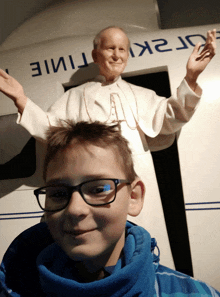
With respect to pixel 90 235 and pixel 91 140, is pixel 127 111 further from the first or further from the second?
pixel 90 235

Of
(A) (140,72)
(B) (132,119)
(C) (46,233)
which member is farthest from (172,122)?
(C) (46,233)

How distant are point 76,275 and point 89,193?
0.20 meters

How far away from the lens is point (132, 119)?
977mm

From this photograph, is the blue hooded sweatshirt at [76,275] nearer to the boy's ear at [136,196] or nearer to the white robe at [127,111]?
the boy's ear at [136,196]

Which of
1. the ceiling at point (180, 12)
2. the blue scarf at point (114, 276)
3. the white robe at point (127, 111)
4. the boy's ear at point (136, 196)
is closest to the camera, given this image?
the blue scarf at point (114, 276)

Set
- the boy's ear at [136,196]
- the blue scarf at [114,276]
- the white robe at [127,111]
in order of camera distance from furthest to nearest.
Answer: the white robe at [127,111] < the boy's ear at [136,196] < the blue scarf at [114,276]

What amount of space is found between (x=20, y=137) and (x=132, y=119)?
0.54 meters

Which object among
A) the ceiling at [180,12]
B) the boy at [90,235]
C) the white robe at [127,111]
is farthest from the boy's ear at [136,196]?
the ceiling at [180,12]

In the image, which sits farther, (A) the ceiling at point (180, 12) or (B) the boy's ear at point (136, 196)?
(A) the ceiling at point (180, 12)

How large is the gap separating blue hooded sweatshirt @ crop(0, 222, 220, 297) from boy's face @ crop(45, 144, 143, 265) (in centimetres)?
5

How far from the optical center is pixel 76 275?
1.83ft

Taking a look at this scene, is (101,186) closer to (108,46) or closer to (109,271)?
(109,271)

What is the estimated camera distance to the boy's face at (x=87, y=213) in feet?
1.62

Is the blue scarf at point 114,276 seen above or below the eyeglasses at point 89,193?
below
